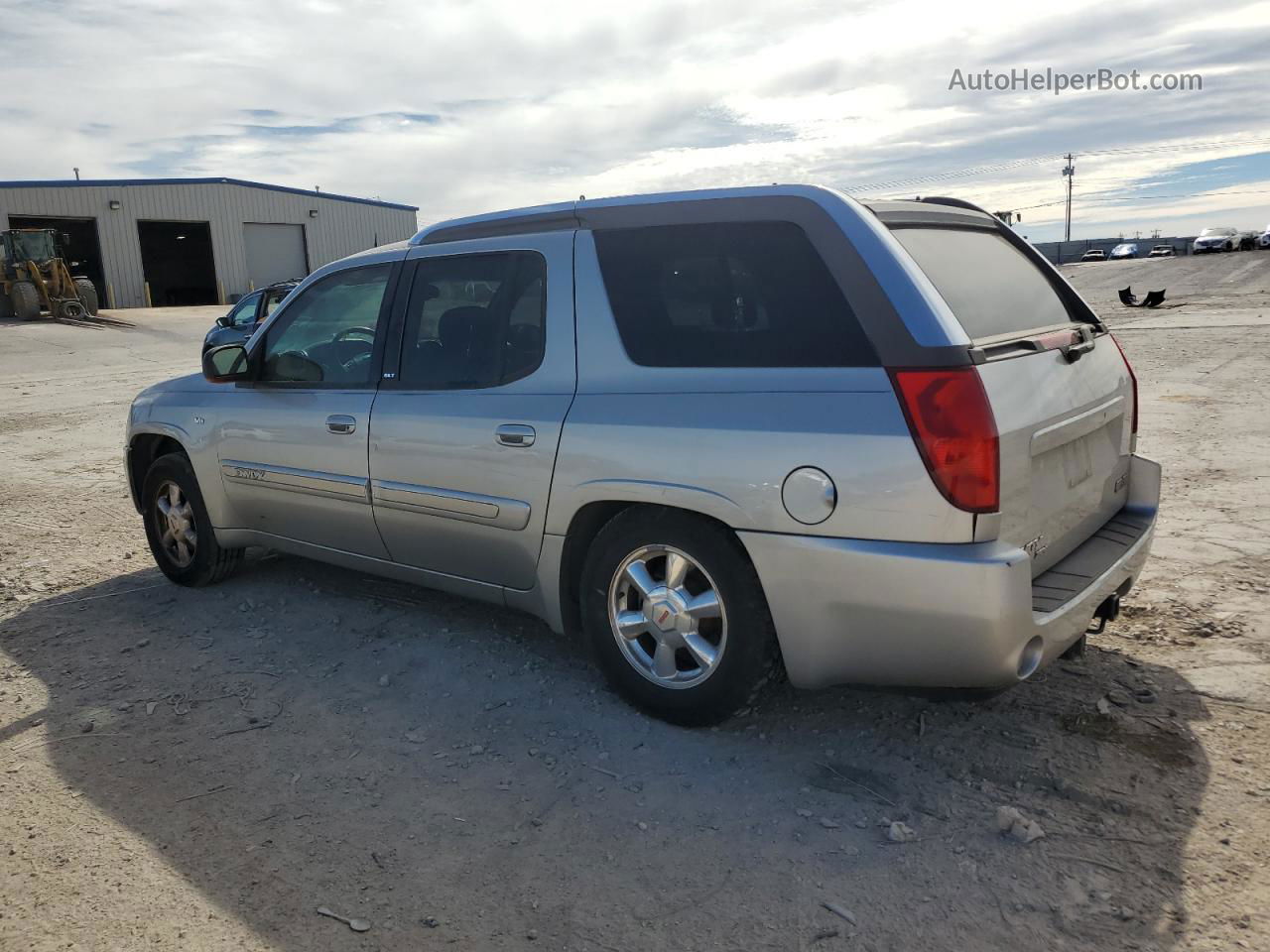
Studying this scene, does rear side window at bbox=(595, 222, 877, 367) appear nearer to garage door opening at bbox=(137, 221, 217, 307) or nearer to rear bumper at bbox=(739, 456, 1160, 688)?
rear bumper at bbox=(739, 456, 1160, 688)

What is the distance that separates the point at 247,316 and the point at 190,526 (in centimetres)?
1224

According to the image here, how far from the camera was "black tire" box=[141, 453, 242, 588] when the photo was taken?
522cm

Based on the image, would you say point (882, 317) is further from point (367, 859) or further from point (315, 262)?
point (315, 262)

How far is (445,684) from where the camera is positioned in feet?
13.2

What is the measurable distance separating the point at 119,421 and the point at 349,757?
9.98 meters

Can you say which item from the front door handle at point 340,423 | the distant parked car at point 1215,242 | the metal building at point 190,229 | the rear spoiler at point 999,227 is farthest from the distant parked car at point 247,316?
the distant parked car at point 1215,242

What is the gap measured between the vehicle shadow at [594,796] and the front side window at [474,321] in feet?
4.00

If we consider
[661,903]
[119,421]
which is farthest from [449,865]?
[119,421]

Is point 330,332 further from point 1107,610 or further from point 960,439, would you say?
point 1107,610

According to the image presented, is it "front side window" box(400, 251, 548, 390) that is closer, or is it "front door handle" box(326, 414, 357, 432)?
"front side window" box(400, 251, 548, 390)

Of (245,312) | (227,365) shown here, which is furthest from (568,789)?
(245,312)

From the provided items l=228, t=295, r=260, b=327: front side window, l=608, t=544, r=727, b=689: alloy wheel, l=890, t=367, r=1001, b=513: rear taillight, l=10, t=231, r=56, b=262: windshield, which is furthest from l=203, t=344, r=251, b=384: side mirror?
l=10, t=231, r=56, b=262: windshield

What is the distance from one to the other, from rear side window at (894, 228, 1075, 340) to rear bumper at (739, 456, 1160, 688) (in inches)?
29.7

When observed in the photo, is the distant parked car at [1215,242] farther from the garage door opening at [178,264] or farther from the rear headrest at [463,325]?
the rear headrest at [463,325]
